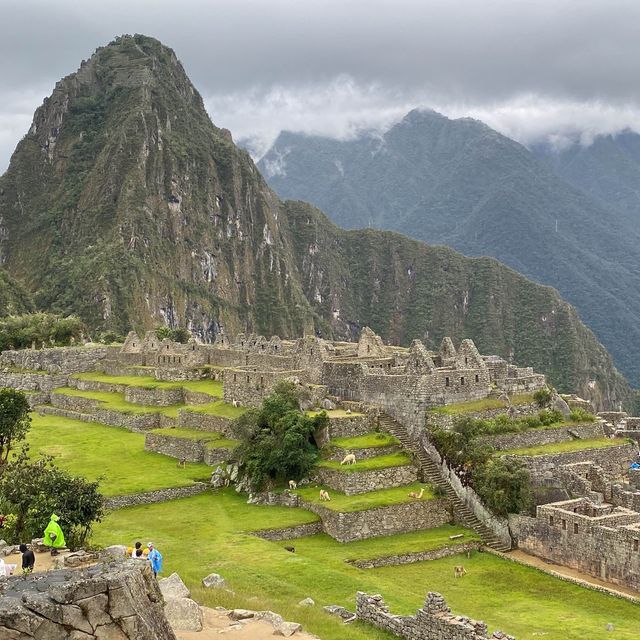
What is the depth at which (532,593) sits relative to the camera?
23281 millimetres

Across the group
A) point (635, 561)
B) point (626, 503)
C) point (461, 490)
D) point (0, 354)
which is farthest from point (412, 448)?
point (0, 354)

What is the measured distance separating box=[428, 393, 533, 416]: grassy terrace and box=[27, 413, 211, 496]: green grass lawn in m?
9.53

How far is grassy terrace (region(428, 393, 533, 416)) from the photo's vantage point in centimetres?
3189

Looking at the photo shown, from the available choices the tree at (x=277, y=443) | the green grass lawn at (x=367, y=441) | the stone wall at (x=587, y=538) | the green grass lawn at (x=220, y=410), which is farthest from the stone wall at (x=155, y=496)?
the stone wall at (x=587, y=538)

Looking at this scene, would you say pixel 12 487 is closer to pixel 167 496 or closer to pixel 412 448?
pixel 167 496

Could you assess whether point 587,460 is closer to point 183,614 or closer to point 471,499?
point 471,499

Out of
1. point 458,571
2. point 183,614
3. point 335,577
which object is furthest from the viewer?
point 458,571

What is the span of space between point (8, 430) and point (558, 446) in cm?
2120

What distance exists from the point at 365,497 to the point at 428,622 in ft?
41.3

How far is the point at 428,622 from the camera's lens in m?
15.8

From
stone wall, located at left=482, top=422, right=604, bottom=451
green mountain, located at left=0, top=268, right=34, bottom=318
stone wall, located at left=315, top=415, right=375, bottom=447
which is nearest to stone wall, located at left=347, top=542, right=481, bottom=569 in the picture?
stone wall, located at left=482, top=422, right=604, bottom=451

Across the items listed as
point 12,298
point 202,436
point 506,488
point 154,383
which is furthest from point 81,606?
point 12,298

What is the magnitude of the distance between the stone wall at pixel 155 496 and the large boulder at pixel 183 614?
50.4 ft

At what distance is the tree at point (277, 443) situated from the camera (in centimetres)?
3030
